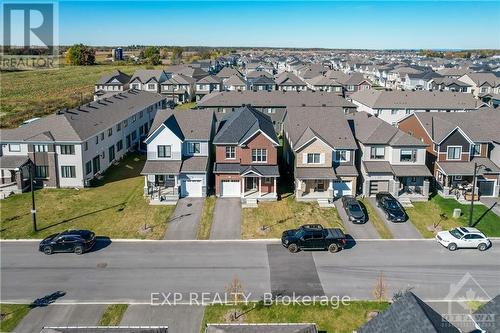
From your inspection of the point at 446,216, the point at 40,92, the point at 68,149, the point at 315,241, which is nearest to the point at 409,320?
the point at 315,241

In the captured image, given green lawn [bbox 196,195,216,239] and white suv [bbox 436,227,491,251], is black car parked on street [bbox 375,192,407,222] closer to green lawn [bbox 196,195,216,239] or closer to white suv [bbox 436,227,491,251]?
white suv [bbox 436,227,491,251]

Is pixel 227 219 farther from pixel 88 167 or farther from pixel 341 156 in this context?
pixel 88 167

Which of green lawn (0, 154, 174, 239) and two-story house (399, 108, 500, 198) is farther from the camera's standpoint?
two-story house (399, 108, 500, 198)

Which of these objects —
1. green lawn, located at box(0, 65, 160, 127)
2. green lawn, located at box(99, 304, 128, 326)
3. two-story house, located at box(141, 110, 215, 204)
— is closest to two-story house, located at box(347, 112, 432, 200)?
two-story house, located at box(141, 110, 215, 204)

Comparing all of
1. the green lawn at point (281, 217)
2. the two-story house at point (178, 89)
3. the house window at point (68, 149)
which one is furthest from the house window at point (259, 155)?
the two-story house at point (178, 89)

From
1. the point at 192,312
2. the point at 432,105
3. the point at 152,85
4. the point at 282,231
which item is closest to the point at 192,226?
the point at 282,231

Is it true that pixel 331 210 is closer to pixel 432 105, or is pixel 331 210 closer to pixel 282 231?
pixel 282 231

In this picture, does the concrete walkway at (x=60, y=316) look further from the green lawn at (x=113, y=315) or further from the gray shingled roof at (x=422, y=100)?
the gray shingled roof at (x=422, y=100)
